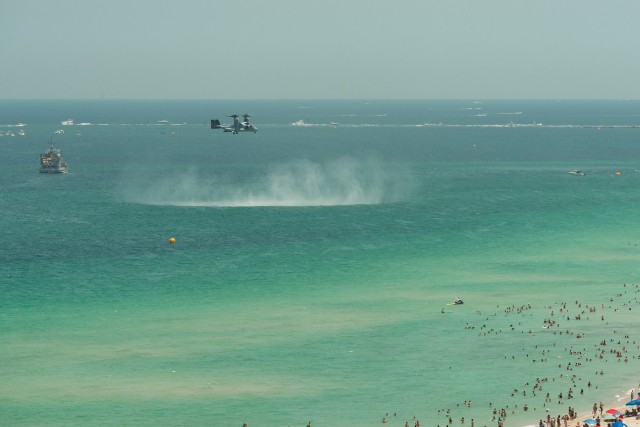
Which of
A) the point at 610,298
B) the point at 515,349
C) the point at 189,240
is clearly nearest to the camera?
the point at 515,349

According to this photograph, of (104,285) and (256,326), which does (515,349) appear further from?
(104,285)

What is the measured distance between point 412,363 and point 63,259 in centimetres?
6487

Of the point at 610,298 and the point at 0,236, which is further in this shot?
the point at 0,236

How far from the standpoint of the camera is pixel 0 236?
15662 cm

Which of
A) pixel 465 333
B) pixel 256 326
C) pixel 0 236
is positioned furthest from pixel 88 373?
pixel 0 236

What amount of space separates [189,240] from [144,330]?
5410 cm

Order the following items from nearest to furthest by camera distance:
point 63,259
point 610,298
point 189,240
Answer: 1. point 610,298
2. point 63,259
3. point 189,240

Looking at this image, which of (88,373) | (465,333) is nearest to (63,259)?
(88,373)

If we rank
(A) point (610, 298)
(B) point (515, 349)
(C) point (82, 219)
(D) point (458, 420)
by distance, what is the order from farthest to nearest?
(C) point (82, 219)
(A) point (610, 298)
(B) point (515, 349)
(D) point (458, 420)

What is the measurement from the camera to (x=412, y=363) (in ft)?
285

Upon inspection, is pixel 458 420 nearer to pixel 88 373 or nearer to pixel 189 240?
pixel 88 373

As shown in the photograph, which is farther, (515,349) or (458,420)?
(515,349)

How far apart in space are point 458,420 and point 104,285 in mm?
56930

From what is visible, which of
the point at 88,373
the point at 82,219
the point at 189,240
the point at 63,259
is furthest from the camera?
the point at 82,219
